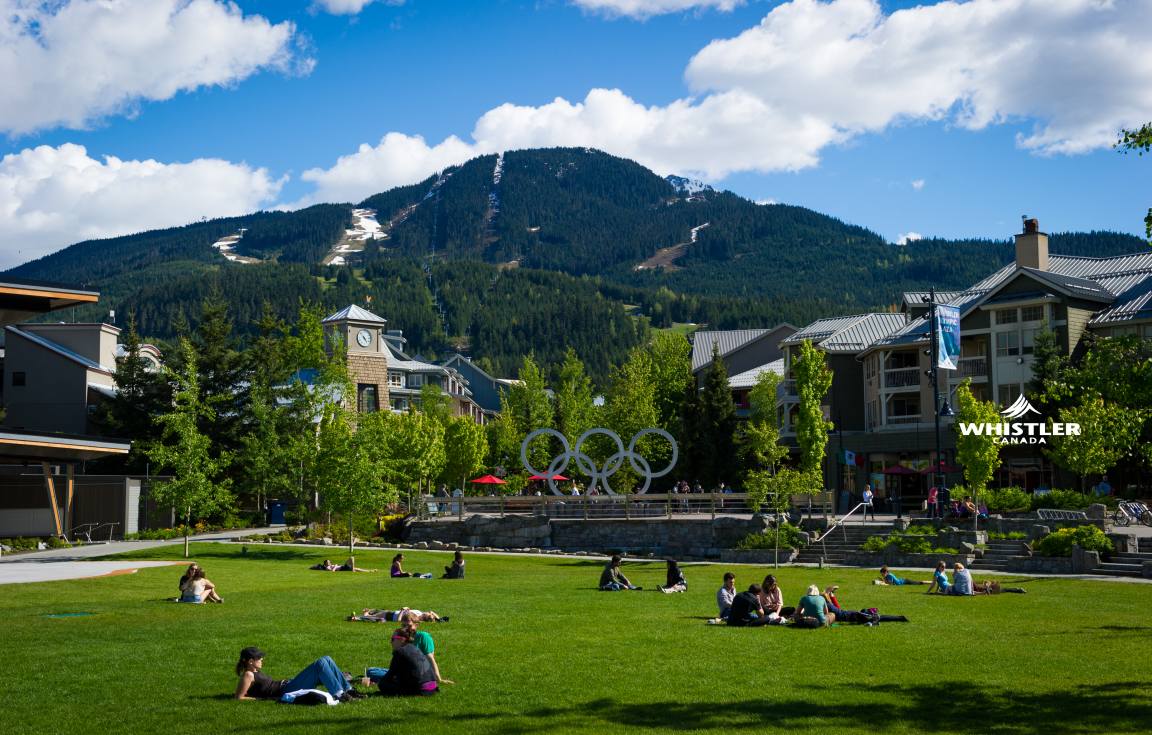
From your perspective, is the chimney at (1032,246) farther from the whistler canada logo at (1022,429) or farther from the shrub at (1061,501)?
the shrub at (1061,501)

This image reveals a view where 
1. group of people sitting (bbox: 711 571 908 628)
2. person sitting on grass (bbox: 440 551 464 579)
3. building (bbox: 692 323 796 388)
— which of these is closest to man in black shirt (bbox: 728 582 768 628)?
group of people sitting (bbox: 711 571 908 628)

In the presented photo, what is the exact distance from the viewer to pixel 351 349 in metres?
64.8

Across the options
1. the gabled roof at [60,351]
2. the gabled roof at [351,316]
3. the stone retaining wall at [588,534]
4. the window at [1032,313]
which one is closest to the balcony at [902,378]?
the window at [1032,313]

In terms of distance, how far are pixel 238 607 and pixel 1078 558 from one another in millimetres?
23933

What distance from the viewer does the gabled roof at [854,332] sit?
64938mm

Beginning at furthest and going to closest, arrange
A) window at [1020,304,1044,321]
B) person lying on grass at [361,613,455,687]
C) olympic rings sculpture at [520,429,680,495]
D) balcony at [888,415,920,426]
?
1. balcony at [888,415,920,426]
2. window at [1020,304,1044,321]
3. olympic rings sculpture at [520,429,680,495]
4. person lying on grass at [361,613,455,687]

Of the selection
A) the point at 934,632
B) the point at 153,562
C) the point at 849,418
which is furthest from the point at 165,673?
the point at 849,418

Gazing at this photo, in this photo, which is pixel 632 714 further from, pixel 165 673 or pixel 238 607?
pixel 238 607

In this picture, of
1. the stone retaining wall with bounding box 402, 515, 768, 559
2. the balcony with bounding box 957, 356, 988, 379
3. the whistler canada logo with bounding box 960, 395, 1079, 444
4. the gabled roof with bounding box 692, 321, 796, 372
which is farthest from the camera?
the gabled roof with bounding box 692, 321, 796, 372

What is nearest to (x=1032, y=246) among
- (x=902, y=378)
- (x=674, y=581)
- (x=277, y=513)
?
(x=902, y=378)

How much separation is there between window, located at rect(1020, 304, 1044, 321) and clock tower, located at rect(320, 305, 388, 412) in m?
41.8

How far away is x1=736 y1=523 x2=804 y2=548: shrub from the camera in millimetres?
34594

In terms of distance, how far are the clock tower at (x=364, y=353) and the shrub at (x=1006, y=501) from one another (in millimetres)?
40939

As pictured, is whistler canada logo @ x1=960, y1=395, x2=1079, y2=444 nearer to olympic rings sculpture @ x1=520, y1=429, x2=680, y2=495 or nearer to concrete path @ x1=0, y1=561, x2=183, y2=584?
olympic rings sculpture @ x1=520, y1=429, x2=680, y2=495
